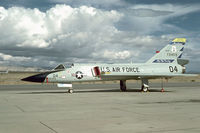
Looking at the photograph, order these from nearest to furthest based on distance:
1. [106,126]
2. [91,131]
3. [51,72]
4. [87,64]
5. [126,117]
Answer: [91,131] → [106,126] → [126,117] → [51,72] → [87,64]

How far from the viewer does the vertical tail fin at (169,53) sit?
23594mm

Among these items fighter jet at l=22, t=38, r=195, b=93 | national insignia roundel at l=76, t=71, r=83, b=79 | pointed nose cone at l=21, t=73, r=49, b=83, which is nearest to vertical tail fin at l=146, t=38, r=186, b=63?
fighter jet at l=22, t=38, r=195, b=93

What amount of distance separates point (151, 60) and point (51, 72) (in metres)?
9.92

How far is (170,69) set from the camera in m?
22.9

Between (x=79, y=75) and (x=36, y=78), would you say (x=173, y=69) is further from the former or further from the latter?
(x=36, y=78)

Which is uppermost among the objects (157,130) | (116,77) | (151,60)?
(151,60)

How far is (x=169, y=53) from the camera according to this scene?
23641 mm

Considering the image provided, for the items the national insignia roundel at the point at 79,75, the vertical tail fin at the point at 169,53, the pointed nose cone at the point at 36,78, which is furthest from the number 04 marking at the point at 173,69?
the pointed nose cone at the point at 36,78

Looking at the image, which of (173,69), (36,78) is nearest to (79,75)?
(36,78)

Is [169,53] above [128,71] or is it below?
above

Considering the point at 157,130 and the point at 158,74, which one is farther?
the point at 158,74

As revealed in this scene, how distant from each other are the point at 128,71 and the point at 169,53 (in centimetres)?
490

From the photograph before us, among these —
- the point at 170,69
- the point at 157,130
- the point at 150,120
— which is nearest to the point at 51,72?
the point at 170,69

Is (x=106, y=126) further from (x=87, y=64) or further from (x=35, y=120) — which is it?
(x=87, y=64)
